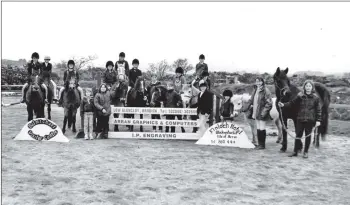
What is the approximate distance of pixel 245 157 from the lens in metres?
8.22

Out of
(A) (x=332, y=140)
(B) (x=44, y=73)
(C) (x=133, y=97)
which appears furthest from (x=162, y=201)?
(B) (x=44, y=73)

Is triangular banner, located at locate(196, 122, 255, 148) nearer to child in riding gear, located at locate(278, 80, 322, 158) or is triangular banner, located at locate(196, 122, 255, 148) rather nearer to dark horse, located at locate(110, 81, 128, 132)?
child in riding gear, located at locate(278, 80, 322, 158)

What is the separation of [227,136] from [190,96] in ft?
8.13

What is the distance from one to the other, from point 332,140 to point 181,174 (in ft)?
22.2

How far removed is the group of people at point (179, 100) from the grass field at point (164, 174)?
30.9 inches

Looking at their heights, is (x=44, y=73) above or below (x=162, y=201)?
above

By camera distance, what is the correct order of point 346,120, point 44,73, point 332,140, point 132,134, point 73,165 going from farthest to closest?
point 346,120, point 44,73, point 332,140, point 132,134, point 73,165

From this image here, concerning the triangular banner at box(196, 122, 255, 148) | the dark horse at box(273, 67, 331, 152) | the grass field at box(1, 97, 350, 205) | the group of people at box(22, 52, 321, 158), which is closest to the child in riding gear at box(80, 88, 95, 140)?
the group of people at box(22, 52, 321, 158)

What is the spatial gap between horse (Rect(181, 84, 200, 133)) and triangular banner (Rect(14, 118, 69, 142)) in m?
3.96

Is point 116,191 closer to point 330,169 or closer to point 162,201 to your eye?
point 162,201

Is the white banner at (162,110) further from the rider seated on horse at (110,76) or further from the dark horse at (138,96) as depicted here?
the rider seated on horse at (110,76)

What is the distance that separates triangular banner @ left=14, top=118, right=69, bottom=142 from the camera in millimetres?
9500

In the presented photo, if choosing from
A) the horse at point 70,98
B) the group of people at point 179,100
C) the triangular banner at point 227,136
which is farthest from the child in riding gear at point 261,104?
the horse at point 70,98

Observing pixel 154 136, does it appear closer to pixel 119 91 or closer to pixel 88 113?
pixel 88 113
